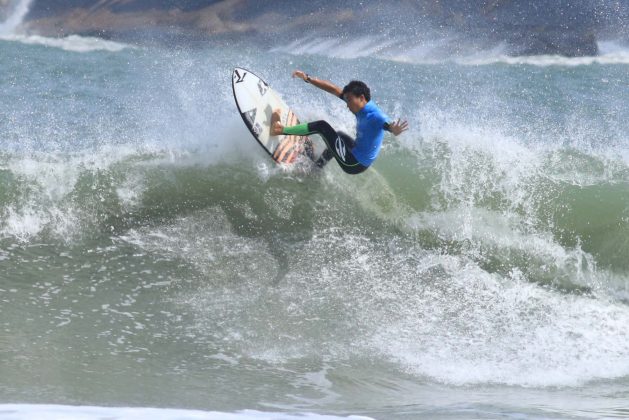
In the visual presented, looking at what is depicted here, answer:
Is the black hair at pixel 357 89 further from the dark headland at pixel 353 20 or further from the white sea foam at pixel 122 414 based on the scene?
the dark headland at pixel 353 20

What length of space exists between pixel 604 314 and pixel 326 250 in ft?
8.56

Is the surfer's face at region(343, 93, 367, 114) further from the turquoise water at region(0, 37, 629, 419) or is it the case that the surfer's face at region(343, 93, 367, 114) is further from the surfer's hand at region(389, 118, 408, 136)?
the turquoise water at region(0, 37, 629, 419)

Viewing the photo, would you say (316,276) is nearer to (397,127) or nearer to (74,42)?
(397,127)

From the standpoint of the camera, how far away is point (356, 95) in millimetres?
6934

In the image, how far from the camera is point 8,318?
6.11 m

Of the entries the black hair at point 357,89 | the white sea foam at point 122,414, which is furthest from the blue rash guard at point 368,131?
the white sea foam at point 122,414

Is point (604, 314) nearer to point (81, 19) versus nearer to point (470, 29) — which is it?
point (470, 29)

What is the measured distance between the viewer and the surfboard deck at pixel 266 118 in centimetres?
759

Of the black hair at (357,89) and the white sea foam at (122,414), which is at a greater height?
the black hair at (357,89)

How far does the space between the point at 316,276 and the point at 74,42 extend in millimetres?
25423

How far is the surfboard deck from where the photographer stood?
7590 millimetres

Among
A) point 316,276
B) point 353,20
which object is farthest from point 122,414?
point 353,20

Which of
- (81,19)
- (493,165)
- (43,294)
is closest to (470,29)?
(81,19)

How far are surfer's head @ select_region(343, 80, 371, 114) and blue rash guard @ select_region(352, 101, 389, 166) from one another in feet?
0.19
